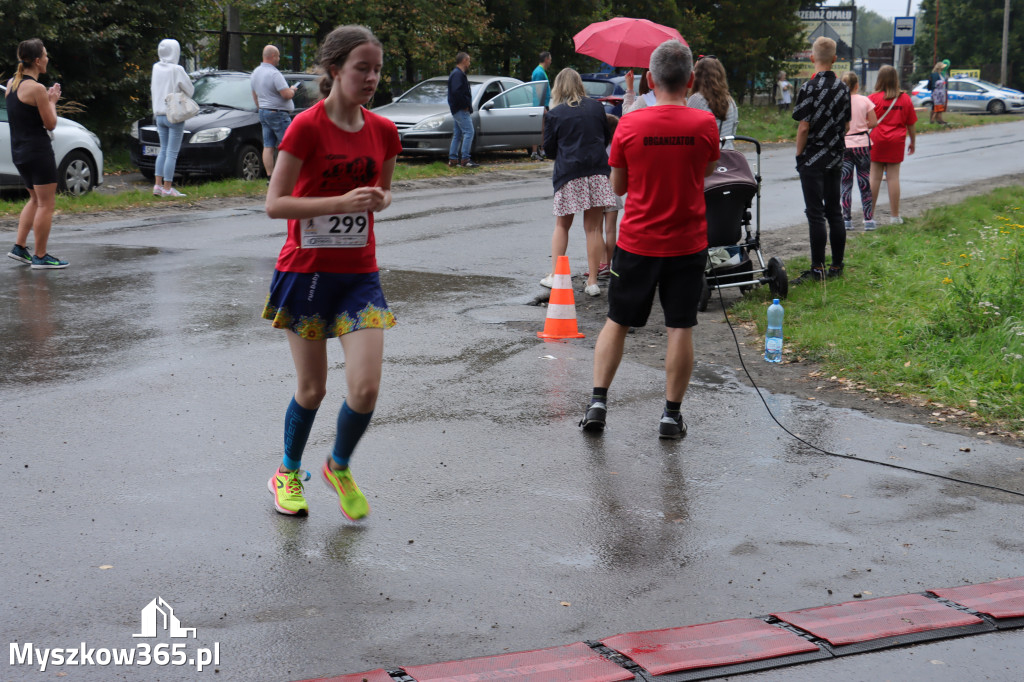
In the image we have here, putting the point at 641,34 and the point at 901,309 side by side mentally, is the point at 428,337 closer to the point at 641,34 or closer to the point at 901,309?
the point at 901,309

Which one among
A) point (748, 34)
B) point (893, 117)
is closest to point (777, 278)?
point (893, 117)

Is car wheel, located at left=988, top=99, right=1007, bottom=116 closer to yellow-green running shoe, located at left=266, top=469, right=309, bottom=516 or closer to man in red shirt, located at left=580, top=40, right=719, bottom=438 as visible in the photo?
man in red shirt, located at left=580, top=40, right=719, bottom=438

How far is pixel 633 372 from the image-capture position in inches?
289

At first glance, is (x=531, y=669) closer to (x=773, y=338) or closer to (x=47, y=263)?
(x=773, y=338)

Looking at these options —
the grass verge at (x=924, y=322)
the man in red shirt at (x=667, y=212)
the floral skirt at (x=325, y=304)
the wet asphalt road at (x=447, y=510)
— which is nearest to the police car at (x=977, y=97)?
the grass verge at (x=924, y=322)

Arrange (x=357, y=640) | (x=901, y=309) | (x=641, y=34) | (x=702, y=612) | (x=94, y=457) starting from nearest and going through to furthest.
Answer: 1. (x=357, y=640)
2. (x=702, y=612)
3. (x=94, y=457)
4. (x=901, y=309)
5. (x=641, y=34)

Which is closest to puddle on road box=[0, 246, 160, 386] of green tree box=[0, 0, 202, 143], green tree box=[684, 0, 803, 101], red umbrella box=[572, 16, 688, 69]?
red umbrella box=[572, 16, 688, 69]

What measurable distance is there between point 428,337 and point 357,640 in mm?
4623

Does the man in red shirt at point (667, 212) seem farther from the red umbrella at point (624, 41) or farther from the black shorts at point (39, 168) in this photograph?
the black shorts at point (39, 168)

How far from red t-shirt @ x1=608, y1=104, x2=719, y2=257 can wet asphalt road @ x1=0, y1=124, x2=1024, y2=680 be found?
107cm

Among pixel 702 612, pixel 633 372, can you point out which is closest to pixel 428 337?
pixel 633 372

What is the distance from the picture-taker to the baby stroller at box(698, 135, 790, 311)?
8.68m

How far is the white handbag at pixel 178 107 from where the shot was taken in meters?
15.5

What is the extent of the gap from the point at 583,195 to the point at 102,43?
47.1 ft
